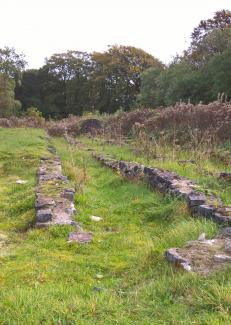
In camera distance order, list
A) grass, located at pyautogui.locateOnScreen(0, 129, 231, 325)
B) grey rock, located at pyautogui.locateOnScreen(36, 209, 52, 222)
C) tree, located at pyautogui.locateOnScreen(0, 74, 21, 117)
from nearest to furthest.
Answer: grass, located at pyautogui.locateOnScreen(0, 129, 231, 325) < grey rock, located at pyautogui.locateOnScreen(36, 209, 52, 222) < tree, located at pyautogui.locateOnScreen(0, 74, 21, 117)

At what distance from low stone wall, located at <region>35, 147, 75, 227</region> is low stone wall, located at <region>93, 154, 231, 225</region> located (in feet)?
5.52

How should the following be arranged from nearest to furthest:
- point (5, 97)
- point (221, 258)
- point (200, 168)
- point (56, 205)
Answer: point (221, 258), point (56, 205), point (200, 168), point (5, 97)

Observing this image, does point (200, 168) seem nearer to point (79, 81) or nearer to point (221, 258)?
point (221, 258)

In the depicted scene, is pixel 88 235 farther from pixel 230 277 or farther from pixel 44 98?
pixel 44 98

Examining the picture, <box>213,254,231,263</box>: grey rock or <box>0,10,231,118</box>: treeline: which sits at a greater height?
<box>0,10,231,118</box>: treeline

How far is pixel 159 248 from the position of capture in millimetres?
5160

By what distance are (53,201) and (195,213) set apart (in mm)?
2206

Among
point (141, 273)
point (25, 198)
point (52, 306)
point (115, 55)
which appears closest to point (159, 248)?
point (141, 273)

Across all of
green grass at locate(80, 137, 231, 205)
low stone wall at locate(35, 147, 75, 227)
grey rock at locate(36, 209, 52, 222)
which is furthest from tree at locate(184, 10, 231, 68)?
grey rock at locate(36, 209, 52, 222)

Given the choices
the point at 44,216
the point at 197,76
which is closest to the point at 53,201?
the point at 44,216

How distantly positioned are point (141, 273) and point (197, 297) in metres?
1.06

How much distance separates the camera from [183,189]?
7.65 m

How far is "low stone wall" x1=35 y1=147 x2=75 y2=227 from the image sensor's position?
6.47m

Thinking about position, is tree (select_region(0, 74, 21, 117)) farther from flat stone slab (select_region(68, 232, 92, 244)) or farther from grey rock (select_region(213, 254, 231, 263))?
grey rock (select_region(213, 254, 231, 263))
